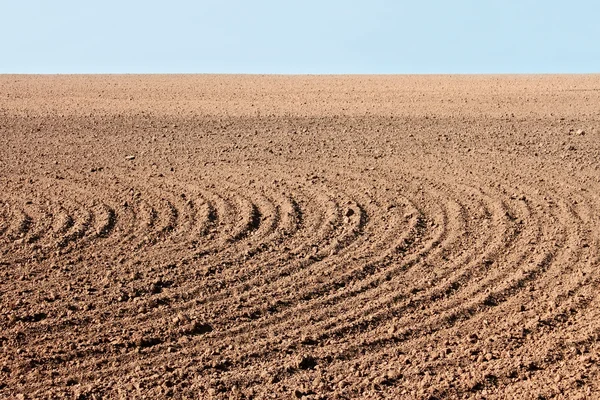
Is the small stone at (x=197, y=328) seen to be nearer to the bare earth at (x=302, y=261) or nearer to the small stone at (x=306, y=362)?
the bare earth at (x=302, y=261)

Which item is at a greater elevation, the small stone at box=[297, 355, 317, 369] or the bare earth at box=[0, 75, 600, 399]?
the bare earth at box=[0, 75, 600, 399]

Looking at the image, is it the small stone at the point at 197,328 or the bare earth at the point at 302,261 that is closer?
the bare earth at the point at 302,261

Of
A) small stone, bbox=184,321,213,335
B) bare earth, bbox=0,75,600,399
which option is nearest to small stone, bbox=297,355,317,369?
bare earth, bbox=0,75,600,399

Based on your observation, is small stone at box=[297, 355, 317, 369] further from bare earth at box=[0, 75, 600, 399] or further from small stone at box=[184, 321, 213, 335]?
small stone at box=[184, 321, 213, 335]

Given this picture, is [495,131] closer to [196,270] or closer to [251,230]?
[251,230]

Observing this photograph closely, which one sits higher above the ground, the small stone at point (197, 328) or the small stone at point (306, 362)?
the small stone at point (197, 328)

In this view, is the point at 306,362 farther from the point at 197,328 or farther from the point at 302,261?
the point at 302,261

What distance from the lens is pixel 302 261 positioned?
7324 millimetres

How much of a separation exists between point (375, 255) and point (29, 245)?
10.9 feet

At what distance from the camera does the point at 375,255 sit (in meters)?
7.46

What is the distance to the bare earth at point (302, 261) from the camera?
5.40m

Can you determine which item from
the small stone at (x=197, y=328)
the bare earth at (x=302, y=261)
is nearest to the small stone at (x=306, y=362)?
the bare earth at (x=302, y=261)

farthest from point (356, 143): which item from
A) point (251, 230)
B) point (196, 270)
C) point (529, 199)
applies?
point (196, 270)

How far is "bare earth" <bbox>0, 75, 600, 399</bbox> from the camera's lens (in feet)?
17.7
